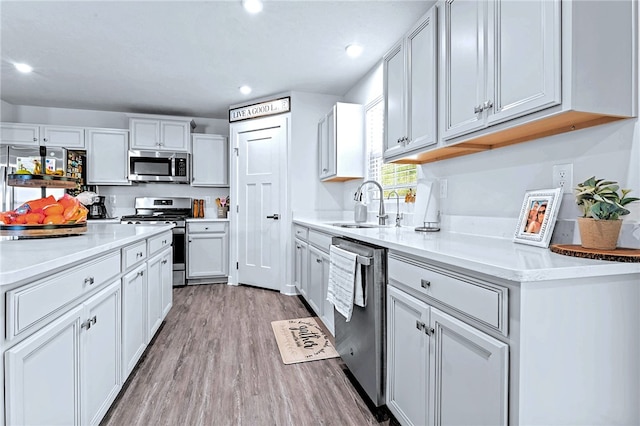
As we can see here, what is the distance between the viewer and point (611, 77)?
1.16 metres

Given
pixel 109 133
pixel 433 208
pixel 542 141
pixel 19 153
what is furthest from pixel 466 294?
pixel 19 153

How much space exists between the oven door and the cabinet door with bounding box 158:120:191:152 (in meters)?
1.21

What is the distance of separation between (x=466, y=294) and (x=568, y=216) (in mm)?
691

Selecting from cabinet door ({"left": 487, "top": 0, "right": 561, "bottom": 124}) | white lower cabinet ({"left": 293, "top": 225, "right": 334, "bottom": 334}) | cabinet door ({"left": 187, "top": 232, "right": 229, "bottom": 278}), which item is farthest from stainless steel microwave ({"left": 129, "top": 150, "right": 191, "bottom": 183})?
cabinet door ({"left": 487, "top": 0, "right": 561, "bottom": 124})

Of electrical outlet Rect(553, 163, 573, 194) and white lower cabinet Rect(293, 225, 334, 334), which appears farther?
white lower cabinet Rect(293, 225, 334, 334)

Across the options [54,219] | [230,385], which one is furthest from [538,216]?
[54,219]

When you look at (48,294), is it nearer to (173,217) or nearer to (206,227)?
(206,227)

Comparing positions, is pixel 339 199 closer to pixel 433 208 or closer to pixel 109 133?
pixel 433 208

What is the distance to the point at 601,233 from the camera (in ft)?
3.74

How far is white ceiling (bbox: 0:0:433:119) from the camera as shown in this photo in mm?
2418

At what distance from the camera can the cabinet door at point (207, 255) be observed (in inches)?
182

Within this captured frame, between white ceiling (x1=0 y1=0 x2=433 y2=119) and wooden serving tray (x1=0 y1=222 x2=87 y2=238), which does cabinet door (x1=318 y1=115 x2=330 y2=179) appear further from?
wooden serving tray (x1=0 y1=222 x2=87 y2=238)

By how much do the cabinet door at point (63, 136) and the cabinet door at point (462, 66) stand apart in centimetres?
487

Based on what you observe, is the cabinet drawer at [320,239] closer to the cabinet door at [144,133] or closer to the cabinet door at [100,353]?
the cabinet door at [100,353]
